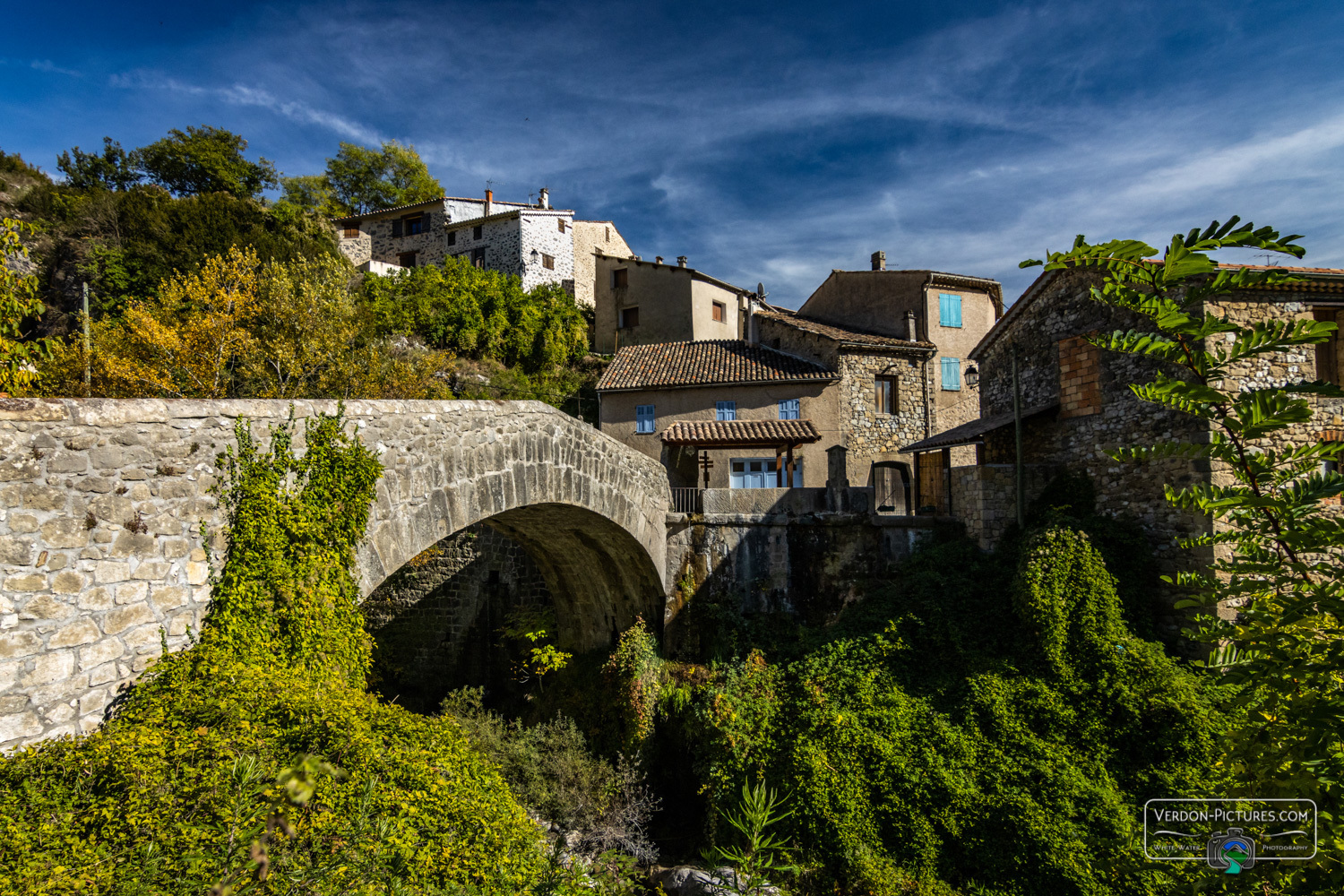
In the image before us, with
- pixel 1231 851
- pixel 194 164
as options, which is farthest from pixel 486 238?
pixel 1231 851

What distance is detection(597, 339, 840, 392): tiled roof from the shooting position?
21.1 m

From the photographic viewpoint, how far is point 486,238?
31031 mm

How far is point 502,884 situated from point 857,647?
7.33 m

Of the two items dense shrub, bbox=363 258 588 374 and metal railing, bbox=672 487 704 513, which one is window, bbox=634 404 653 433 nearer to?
dense shrub, bbox=363 258 588 374

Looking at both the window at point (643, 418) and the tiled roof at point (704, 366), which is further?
the window at point (643, 418)

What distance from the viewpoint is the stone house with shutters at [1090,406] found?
960 centimetres

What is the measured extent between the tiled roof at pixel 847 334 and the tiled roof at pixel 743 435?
5.30 metres

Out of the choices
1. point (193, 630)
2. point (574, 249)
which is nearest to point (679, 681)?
point (193, 630)

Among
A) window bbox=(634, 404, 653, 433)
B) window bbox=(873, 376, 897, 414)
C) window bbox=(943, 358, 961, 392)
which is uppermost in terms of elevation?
window bbox=(943, 358, 961, 392)

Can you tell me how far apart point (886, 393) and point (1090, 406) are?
34.1 feet

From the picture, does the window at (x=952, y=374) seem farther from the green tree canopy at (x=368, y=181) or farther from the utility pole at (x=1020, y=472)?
the green tree canopy at (x=368, y=181)

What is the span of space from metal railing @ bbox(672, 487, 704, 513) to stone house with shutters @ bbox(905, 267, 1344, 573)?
482cm

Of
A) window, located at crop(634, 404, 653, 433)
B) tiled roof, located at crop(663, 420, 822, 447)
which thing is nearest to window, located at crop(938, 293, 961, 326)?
tiled roof, located at crop(663, 420, 822, 447)

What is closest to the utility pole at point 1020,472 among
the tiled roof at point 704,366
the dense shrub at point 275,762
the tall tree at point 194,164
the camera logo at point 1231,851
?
the camera logo at point 1231,851
